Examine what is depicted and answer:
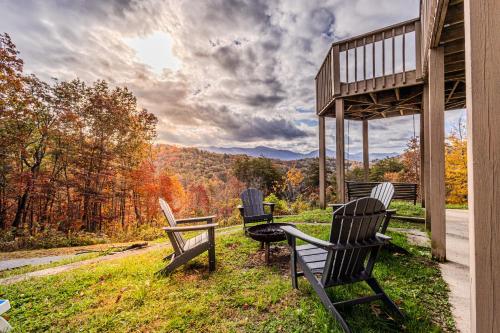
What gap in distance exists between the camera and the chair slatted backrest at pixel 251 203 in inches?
201

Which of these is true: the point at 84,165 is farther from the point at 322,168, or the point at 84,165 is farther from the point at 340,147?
the point at 340,147

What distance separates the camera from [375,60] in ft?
20.0

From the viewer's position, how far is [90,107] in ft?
33.6

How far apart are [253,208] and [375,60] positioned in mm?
5095

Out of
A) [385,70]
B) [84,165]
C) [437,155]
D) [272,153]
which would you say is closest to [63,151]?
[84,165]

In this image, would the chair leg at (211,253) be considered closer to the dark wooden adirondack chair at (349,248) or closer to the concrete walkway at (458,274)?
the dark wooden adirondack chair at (349,248)

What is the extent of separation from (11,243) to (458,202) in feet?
56.9

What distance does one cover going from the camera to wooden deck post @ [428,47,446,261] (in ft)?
11.0

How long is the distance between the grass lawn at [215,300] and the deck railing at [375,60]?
4.46 m

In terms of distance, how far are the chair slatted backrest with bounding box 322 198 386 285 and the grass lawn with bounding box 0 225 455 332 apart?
1.36ft

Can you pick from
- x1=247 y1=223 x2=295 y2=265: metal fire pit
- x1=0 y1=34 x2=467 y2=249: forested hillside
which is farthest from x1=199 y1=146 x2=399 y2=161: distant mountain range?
x1=247 y1=223 x2=295 y2=265: metal fire pit

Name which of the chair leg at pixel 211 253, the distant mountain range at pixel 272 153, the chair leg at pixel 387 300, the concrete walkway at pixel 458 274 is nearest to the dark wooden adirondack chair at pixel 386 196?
the concrete walkway at pixel 458 274

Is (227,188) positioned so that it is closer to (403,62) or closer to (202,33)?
(202,33)

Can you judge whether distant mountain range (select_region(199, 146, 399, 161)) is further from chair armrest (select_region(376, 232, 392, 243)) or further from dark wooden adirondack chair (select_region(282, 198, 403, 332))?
dark wooden adirondack chair (select_region(282, 198, 403, 332))
